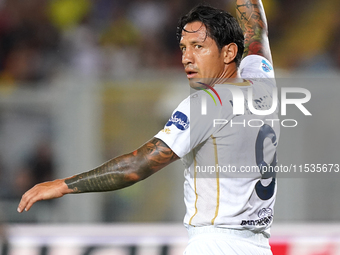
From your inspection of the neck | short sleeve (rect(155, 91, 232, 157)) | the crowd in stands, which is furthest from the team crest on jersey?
the crowd in stands

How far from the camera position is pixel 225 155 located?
2234mm

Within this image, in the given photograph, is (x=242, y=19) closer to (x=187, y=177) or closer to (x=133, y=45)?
(x=187, y=177)

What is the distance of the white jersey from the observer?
2.16 metres

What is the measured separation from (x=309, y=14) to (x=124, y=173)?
17.3 feet

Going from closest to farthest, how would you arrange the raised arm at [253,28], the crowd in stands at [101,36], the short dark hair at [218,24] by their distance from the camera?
the short dark hair at [218,24] < the raised arm at [253,28] < the crowd in stands at [101,36]

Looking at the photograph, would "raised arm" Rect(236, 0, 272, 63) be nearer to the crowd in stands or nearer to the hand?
the hand

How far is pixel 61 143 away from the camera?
480cm

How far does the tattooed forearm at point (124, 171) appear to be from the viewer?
84.7 inches

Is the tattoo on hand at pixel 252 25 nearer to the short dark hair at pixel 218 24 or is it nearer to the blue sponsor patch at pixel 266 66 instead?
the blue sponsor patch at pixel 266 66

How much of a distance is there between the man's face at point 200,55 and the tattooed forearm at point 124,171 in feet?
1.57

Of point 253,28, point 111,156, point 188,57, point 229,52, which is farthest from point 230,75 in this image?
point 111,156

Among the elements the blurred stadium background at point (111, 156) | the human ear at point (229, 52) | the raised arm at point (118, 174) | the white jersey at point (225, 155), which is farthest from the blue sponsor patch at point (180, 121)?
the blurred stadium background at point (111, 156)

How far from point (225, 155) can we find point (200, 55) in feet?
1.84

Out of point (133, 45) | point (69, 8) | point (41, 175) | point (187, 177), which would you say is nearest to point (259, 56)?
point (187, 177)
